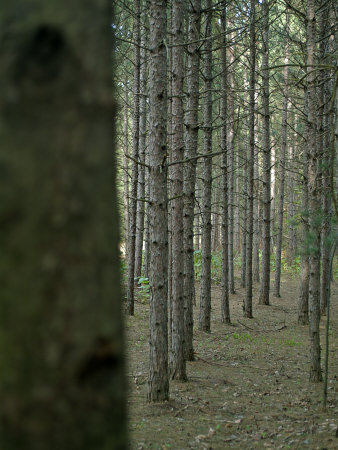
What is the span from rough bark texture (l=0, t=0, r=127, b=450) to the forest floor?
4.36m

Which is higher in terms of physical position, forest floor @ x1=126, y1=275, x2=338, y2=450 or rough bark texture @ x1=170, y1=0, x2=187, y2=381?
rough bark texture @ x1=170, y1=0, x2=187, y2=381

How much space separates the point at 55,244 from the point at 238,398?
6.93 m

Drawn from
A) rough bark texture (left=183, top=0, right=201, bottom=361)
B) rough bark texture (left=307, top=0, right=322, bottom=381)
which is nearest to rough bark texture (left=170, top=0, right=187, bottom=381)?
rough bark texture (left=183, top=0, right=201, bottom=361)

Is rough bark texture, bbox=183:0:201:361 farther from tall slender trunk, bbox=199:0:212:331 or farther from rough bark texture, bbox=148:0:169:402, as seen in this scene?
rough bark texture, bbox=148:0:169:402

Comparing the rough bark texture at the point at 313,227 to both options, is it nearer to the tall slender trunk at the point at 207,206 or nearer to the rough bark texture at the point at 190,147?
the rough bark texture at the point at 190,147

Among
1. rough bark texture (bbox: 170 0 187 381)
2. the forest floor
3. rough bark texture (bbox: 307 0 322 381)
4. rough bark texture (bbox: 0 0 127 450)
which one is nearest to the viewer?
rough bark texture (bbox: 0 0 127 450)

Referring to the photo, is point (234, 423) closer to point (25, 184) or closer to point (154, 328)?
point (154, 328)

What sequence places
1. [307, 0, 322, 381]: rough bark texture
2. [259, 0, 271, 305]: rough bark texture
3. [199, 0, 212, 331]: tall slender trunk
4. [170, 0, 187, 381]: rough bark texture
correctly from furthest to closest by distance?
[259, 0, 271, 305]: rough bark texture < [199, 0, 212, 331]: tall slender trunk < [170, 0, 187, 381]: rough bark texture < [307, 0, 322, 381]: rough bark texture

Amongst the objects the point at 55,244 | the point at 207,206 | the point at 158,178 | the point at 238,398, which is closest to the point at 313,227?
the point at 158,178

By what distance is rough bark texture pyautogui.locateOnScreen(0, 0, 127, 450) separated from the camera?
0.83m

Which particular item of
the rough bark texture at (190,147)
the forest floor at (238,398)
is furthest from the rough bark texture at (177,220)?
the rough bark texture at (190,147)

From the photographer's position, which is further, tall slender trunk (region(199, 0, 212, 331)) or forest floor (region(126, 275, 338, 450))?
tall slender trunk (region(199, 0, 212, 331))

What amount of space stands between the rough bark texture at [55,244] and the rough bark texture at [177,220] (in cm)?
650

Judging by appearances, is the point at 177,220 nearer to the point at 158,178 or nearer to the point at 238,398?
the point at 158,178
